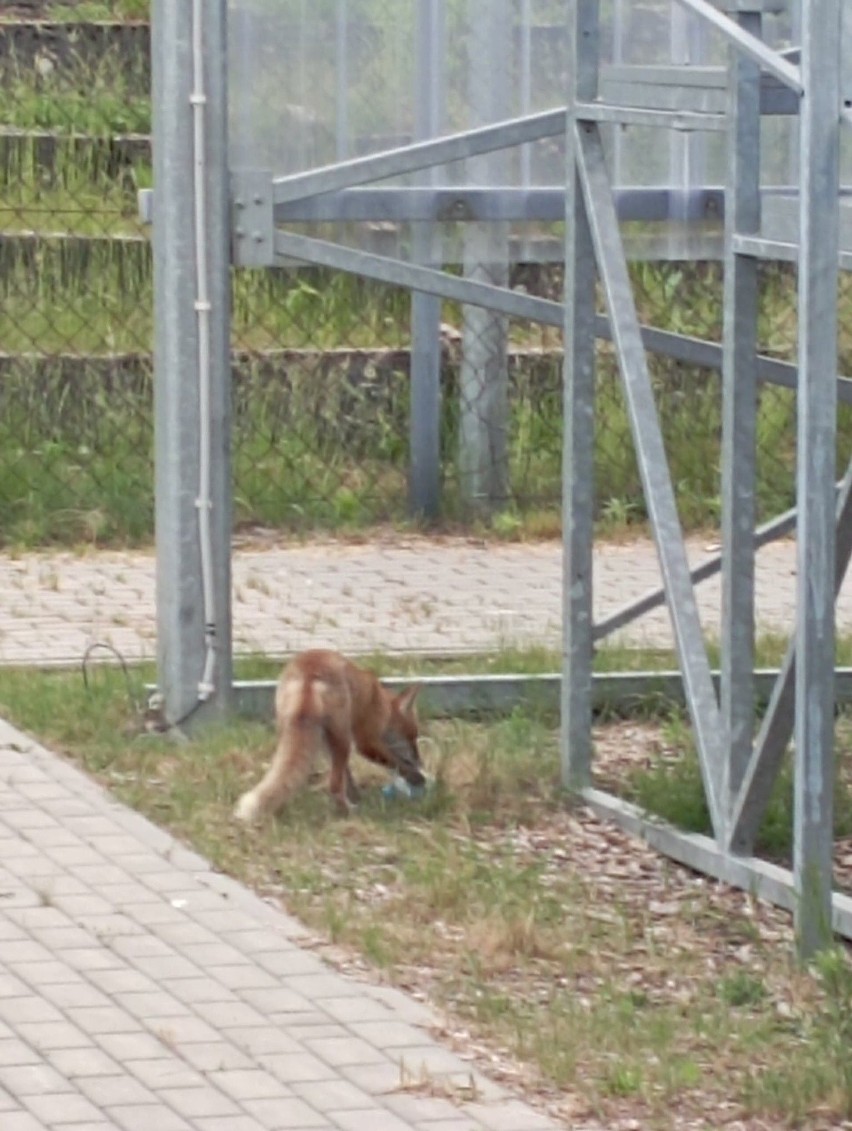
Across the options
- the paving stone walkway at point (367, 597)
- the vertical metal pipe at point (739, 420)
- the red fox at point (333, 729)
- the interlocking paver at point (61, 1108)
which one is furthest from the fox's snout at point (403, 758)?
the interlocking paver at point (61, 1108)

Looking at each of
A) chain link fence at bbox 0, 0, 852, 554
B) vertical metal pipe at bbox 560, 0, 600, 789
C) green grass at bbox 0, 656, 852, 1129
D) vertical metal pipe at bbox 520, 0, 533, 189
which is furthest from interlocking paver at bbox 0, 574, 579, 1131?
chain link fence at bbox 0, 0, 852, 554

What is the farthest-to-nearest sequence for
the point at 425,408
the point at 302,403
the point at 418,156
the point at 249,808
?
the point at 302,403
the point at 425,408
the point at 418,156
the point at 249,808

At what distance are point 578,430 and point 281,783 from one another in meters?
1.21

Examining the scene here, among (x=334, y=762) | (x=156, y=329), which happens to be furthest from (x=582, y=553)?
(x=156, y=329)

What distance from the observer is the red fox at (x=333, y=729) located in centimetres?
692

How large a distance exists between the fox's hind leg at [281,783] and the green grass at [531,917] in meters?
0.05

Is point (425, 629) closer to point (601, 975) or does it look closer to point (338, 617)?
point (338, 617)

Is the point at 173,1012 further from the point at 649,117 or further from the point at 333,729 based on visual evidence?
the point at 649,117

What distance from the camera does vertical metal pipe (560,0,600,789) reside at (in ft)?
23.5

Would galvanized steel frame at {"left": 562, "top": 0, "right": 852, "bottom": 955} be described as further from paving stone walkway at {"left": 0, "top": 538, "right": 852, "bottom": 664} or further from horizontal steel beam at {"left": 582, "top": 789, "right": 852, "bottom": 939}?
paving stone walkway at {"left": 0, "top": 538, "right": 852, "bottom": 664}

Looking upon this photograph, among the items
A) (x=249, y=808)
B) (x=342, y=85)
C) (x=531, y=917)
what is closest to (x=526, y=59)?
(x=342, y=85)

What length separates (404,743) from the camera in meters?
7.26

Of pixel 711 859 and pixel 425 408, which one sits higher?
pixel 425 408

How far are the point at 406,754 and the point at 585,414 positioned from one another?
0.99 metres
